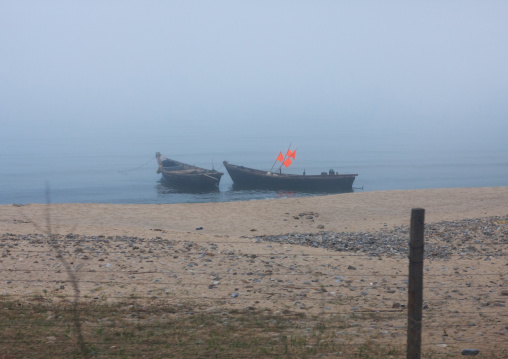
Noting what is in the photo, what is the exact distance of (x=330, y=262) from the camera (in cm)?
1209

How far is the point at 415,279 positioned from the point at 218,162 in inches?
2748

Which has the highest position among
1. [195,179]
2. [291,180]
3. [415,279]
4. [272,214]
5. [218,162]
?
[218,162]

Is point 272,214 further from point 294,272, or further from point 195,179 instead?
point 195,179

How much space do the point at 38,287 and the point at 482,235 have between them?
12.3m

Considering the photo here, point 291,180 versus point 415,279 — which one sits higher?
point 291,180

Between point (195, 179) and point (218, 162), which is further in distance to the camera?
point (218, 162)

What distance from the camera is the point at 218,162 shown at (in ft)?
244

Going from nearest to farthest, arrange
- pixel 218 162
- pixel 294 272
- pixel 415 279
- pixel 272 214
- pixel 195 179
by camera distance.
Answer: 1. pixel 415 279
2. pixel 294 272
3. pixel 272 214
4. pixel 195 179
5. pixel 218 162

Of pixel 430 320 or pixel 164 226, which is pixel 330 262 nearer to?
pixel 430 320

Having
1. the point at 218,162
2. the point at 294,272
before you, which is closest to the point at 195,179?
the point at 218,162

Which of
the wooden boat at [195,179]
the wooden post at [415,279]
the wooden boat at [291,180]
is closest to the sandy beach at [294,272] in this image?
the wooden post at [415,279]

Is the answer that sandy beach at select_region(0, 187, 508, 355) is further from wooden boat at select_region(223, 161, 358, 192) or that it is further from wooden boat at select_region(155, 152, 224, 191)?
wooden boat at select_region(155, 152, 224, 191)

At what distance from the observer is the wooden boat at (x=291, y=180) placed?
44094 mm

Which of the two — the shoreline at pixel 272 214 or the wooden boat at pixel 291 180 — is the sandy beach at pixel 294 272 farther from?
the wooden boat at pixel 291 180
